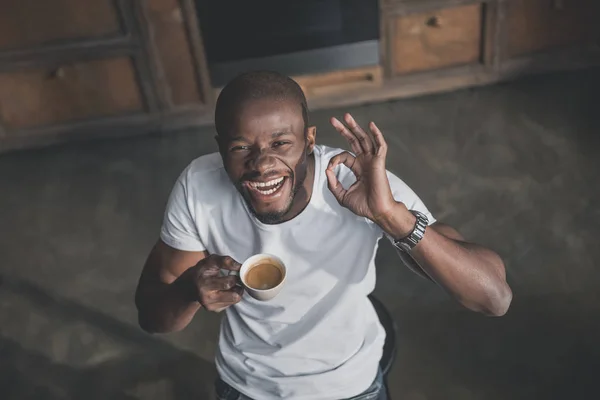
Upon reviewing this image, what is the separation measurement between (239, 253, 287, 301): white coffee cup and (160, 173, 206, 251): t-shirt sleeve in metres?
0.18

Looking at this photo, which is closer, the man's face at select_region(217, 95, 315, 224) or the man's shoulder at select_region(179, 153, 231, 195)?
the man's face at select_region(217, 95, 315, 224)

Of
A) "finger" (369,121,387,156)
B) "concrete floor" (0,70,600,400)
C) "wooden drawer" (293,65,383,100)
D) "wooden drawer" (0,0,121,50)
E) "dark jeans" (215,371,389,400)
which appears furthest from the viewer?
"wooden drawer" (293,65,383,100)

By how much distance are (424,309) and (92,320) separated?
4.07ft

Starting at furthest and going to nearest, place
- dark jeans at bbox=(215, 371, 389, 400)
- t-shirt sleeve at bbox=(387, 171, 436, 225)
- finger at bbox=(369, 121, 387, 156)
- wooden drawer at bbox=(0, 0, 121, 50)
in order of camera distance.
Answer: wooden drawer at bbox=(0, 0, 121, 50) → dark jeans at bbox=(215, 371, 389, 400) → t-shirt sleeve at bbox=(387, 171, 436, 225) → finger at bbox=(369, 121, 387, 156)

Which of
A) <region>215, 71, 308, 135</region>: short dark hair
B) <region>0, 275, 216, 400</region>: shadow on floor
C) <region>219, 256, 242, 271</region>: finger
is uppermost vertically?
<region>215, 71, 308, 135</region>: short dark hair

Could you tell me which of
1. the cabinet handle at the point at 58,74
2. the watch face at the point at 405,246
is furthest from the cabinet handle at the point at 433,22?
the watch face at the point at 405,246

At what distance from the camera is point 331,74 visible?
3180 mm

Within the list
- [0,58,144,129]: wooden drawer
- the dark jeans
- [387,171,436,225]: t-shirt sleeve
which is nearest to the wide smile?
[387,171,436,225]: t-shirt sleeve

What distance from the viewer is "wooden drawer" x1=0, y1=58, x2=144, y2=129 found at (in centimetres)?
310

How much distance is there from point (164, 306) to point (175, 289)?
61 mm

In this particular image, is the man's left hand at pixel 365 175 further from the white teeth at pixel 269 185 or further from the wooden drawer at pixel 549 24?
the wooden drawer at pixel 549 24

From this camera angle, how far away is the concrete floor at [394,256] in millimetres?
2197

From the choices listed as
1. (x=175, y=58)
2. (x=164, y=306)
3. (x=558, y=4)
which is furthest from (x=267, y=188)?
(x=558, y=4)

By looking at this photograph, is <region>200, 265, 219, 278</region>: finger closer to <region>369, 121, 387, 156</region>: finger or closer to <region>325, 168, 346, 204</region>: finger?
<region>325, 168, 346, 204</region>: finger
